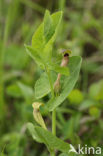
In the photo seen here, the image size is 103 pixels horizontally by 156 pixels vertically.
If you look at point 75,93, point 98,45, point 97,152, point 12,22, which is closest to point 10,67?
point 12,22

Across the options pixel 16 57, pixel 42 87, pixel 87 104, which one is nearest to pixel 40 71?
pixel 87 104

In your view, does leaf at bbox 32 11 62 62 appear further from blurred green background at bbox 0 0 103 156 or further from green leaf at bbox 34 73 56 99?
blurred green background at bbox 0 0 103 156

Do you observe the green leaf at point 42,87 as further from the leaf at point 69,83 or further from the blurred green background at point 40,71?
the blurred green background at point 40,71

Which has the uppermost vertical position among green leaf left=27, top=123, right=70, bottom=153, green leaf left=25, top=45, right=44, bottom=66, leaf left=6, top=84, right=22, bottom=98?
green leaf left=25, top=45, right=44, bottom=66

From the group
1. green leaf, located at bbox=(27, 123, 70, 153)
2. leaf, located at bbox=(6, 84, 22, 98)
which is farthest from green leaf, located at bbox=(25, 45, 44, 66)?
leaf, located at bbox=(6, 84, 22, 98)

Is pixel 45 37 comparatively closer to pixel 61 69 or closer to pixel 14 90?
pixel 61 69

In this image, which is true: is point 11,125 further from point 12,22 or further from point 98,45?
point 12,22

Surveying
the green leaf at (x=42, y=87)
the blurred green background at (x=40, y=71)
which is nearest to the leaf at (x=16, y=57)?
the blurred green background at (x=40, y=71)

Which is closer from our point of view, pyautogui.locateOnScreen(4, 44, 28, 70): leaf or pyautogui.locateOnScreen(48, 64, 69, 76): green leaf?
pyautogui.locateOnScreen(48, 64, 69, 76): green leaf
